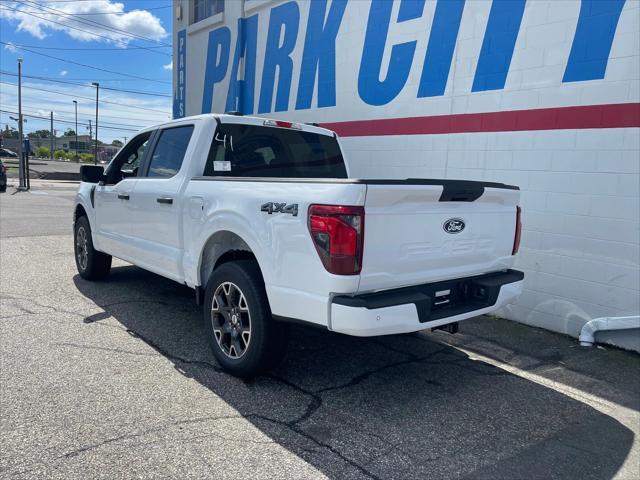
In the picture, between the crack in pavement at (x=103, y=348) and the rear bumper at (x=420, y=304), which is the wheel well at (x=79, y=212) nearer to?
the crack in pavement at (x=103, y=348)

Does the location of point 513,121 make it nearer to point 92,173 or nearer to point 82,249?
point 92,173

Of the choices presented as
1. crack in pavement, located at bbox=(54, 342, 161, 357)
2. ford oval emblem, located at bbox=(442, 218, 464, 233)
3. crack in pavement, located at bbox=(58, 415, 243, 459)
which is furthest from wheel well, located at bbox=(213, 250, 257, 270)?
ford oval emblem, located at bbox=(442, 218, 464, 233)

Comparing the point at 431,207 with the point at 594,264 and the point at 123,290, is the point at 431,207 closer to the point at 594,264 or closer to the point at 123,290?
the point at 594,264

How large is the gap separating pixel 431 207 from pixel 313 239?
2.80ft

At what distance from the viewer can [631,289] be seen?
506cm

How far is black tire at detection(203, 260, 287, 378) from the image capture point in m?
3.62

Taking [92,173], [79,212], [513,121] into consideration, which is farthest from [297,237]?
[79,212]

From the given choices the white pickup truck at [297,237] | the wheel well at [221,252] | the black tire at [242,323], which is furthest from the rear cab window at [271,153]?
the black tire at [242,323]

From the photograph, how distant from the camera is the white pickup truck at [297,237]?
311 cm

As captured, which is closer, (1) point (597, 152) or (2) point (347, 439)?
(2) point (347, 439)

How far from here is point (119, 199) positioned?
563 cm

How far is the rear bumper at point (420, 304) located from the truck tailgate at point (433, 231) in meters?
0.07

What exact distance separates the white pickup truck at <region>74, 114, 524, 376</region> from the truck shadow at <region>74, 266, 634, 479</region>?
0.44 metres

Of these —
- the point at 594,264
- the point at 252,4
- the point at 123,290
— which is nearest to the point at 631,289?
the point at 594,264
